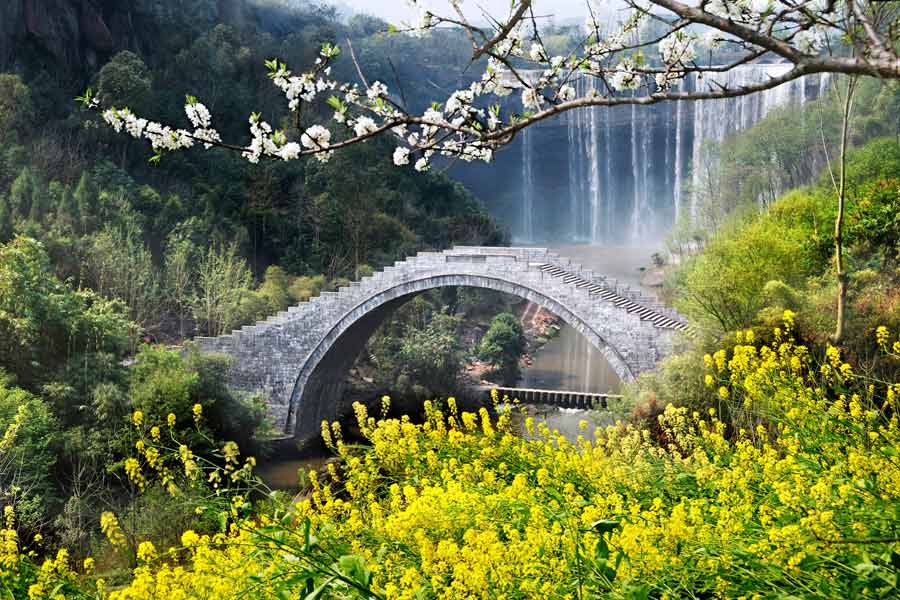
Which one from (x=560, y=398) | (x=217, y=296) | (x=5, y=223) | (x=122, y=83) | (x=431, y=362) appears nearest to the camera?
(x=5, y=223)

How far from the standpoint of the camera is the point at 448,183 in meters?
51.5

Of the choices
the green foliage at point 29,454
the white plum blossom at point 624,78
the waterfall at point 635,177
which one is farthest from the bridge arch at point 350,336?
the waterfall at point 635,177

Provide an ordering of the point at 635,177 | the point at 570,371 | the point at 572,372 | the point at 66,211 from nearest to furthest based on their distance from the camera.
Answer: the point at 66,211 < the point at 572,372 < the point at 570,371 < the point at 635,177

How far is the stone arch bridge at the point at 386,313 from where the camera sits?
24.5 meters

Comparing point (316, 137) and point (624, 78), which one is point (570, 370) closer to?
point (624, 78)

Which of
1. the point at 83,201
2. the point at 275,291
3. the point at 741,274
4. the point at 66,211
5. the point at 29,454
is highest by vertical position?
the point at 83,201

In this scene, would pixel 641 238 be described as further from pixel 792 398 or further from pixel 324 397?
pixel 792 398

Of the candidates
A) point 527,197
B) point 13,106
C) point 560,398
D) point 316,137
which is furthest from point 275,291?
point 527,197

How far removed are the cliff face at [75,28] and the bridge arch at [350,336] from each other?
20749 mm

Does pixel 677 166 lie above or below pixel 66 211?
above

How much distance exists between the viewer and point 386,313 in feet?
99.7

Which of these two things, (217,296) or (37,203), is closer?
(37,203)

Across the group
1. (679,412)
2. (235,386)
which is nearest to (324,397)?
(235,386)

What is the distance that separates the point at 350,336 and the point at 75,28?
22.6m
